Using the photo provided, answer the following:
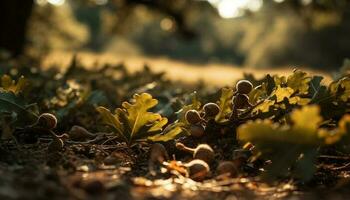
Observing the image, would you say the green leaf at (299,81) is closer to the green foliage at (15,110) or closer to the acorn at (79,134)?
the acorn at (79,134)

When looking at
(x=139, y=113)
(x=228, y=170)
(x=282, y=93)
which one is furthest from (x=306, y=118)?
(x=139, y=113)

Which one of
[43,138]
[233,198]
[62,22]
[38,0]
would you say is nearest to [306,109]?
[233,198]

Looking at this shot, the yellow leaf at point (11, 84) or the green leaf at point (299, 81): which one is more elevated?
the green leaf at point (299, 81)

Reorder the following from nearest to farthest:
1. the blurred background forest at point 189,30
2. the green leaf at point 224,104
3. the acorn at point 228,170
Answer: the acorn at point 228,170, the green leaf at point 224,104, the blurred background forest at point 189,30

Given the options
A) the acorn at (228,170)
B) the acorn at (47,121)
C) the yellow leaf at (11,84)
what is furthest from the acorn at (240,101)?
the yellow leaf at (11,84)

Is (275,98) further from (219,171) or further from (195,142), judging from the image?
(219,171)

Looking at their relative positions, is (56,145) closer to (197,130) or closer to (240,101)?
(197,130)
